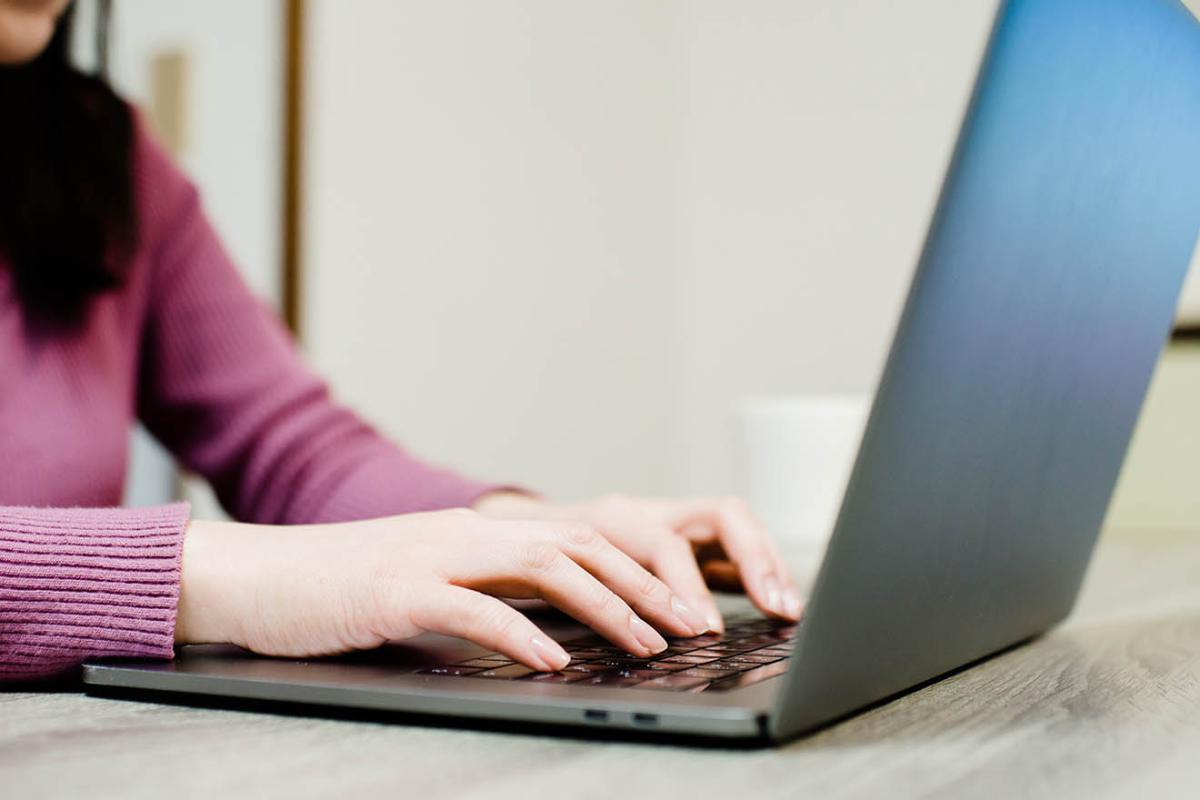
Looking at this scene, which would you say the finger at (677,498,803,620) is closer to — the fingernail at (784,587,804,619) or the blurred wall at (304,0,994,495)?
the fingernail at (784,587,804,619)

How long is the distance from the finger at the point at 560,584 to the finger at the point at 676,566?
0.12 meters

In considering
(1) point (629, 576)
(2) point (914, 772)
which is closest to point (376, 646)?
(1) point (629, 576)

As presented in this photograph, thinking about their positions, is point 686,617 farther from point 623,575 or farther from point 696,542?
point 696,542

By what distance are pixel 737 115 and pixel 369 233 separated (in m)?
0.67

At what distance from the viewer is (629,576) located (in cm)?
48

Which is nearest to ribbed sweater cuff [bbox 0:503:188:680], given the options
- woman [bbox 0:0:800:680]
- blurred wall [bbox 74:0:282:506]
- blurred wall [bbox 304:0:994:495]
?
woman [bbox 0:0:800:680]

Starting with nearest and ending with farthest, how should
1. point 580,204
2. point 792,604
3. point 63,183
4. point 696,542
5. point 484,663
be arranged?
point 484,663 < point 792,604 < point 696,542 < point 63,183 < point 580,204

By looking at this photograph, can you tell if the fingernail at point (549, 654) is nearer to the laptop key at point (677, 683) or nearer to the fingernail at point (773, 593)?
the laptop key at point (677, 683)

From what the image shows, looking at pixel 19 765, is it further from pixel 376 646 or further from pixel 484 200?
pixel 484 200

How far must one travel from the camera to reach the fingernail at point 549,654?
16.7 inches

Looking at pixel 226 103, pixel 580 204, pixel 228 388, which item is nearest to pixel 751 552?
pixel 228 388

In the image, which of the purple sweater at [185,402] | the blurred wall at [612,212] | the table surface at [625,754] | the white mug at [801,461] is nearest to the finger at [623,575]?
the table surface at [625,754]

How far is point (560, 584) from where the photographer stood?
462mm

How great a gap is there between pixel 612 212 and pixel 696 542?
141cm
